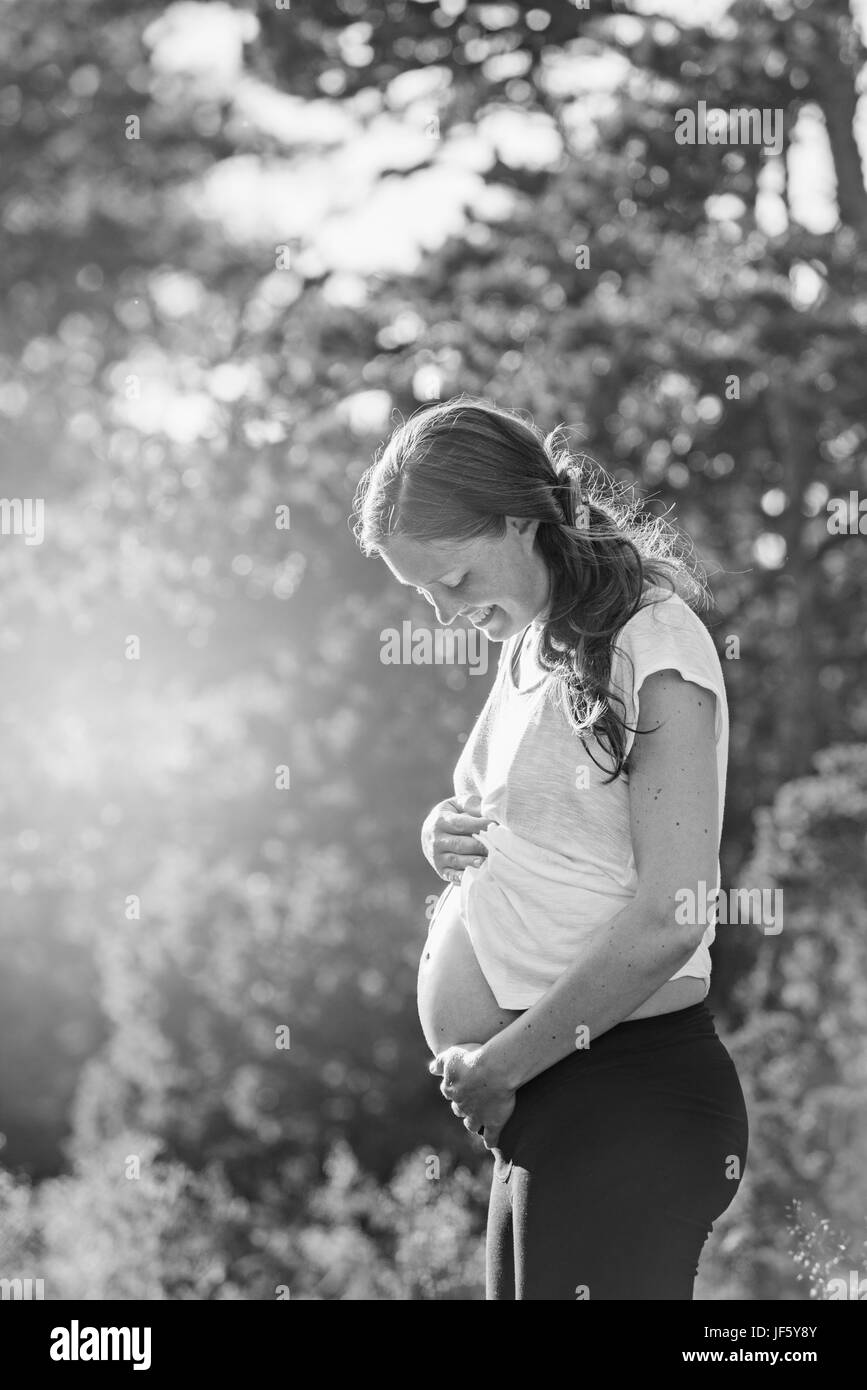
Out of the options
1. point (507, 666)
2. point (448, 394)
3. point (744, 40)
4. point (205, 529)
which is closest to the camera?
point (507, 666)

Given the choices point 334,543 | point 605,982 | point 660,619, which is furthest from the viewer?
point 334,543

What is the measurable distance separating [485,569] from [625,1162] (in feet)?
2.43

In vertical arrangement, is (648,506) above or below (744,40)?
below

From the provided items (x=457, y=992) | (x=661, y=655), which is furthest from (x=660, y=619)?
(x=457, y=992)

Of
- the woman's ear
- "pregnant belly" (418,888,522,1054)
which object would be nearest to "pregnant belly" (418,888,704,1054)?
"pregnant belly" (418,888,522,1054)

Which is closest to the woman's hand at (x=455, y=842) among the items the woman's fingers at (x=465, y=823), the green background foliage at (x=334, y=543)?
the woman's fingers at (x=465, y=823)

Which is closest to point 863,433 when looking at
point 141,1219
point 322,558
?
point 322,558

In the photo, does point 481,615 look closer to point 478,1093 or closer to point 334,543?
point 478,1093

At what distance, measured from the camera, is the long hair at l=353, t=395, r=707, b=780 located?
1.79 m

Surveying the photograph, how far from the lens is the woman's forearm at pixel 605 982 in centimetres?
166

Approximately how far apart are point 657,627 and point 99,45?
37.7 feet

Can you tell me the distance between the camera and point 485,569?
188cm

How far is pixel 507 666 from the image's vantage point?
2049 mm
